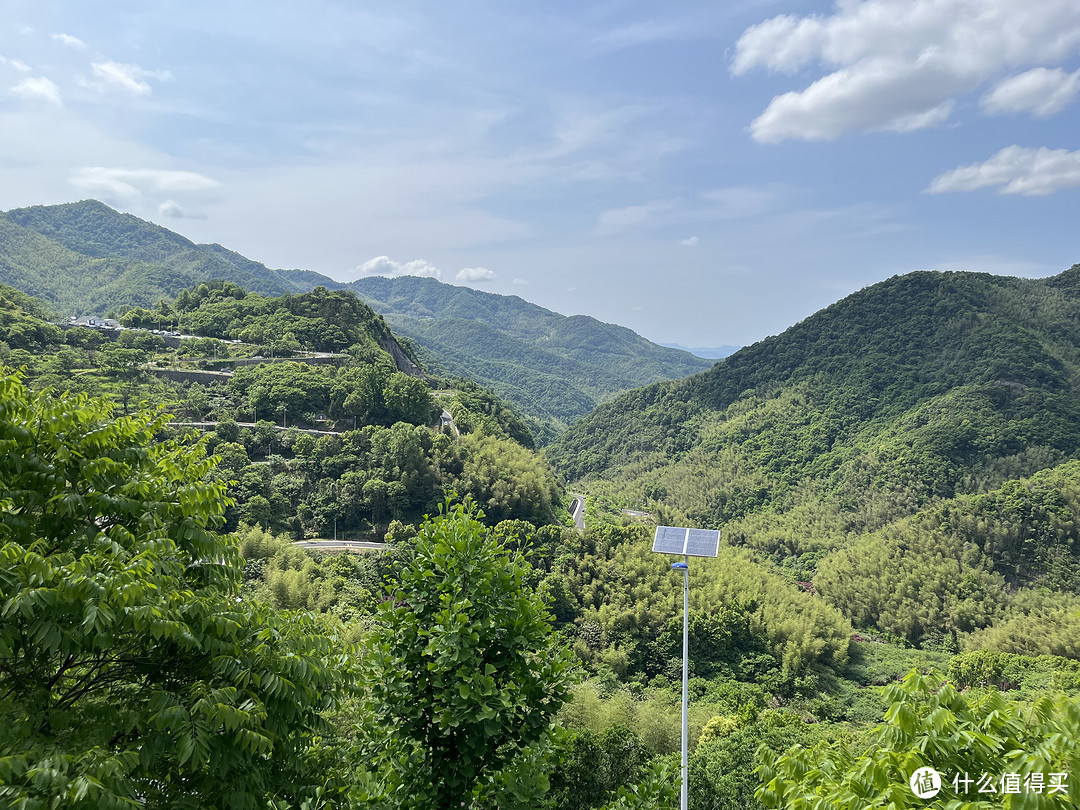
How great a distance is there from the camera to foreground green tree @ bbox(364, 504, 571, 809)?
5.49m

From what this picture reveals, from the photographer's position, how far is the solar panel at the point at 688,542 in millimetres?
11893

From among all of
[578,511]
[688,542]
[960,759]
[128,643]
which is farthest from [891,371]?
[128,643]

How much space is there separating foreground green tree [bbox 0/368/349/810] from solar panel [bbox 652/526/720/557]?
789cm

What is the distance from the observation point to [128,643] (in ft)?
14.6

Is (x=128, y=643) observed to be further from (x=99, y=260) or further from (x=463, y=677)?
(x=99, y=260)

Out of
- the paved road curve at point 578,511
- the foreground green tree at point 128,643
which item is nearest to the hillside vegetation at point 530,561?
the foreground green tree at point 128,643

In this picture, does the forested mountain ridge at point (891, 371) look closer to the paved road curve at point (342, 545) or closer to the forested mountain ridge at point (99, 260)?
the paved road curve at point (342, 545)

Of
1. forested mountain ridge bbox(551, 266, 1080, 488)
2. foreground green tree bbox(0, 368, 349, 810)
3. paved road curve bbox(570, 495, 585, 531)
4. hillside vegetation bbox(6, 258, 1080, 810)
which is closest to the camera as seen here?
foreground green tree bbox(0, 368, 349, 810)

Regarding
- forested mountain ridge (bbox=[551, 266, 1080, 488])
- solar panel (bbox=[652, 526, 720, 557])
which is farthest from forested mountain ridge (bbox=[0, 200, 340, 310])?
solar panel (bbox=[652, 526, 720, 557])

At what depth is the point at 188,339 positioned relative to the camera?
51.2m

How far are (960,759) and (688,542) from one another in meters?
8.62

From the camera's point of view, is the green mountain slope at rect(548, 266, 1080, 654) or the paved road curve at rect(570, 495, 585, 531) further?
the paved road curve at rect(570, 495, 585, 531)

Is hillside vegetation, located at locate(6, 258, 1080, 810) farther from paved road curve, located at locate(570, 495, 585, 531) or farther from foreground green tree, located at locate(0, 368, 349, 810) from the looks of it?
paved road curve, located at locate(570, 495, 585, 531)

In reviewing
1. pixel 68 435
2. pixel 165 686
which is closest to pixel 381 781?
pixel 165 686
